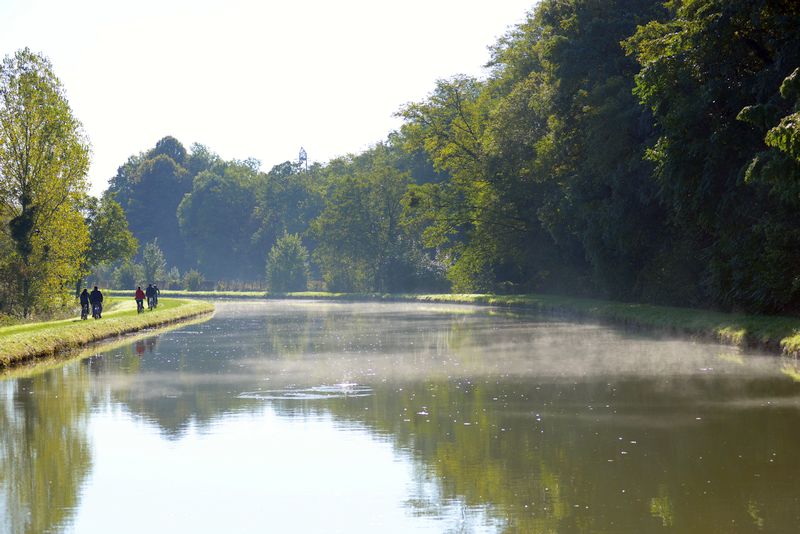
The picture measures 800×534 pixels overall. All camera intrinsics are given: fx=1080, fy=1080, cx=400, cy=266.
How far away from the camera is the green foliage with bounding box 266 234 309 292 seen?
12475 cm

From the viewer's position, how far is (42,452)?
1502cm

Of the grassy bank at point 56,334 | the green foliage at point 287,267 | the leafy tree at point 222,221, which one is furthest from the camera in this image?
the leafy tree at point 222,221

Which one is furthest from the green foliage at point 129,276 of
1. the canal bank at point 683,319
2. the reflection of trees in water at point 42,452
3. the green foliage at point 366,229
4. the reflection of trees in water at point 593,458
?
the reflection of trees in water at point 593,458

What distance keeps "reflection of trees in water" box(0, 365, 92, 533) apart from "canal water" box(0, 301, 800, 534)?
5 centimetres

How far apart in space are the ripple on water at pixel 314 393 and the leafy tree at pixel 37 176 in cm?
3020

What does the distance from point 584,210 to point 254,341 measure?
61.4ft

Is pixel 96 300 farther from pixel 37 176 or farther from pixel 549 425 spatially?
pixel 549 425

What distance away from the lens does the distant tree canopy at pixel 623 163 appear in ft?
104

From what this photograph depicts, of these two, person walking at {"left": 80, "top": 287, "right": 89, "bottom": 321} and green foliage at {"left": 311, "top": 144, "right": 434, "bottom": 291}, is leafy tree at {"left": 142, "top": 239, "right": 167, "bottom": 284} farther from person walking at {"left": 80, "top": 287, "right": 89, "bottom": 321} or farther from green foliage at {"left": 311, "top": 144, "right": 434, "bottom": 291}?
person walking at {"left": 80, "top": 287, "right": 89, "bottom": 321}

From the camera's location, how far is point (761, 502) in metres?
11.2

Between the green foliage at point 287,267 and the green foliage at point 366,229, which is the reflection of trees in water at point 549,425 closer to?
the green foliage at point 366,229

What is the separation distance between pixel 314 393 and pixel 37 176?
111ft

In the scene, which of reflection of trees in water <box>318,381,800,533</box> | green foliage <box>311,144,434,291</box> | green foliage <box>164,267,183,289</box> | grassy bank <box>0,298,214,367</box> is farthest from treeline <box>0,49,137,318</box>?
green foliage <box>164,267,183,289</box>

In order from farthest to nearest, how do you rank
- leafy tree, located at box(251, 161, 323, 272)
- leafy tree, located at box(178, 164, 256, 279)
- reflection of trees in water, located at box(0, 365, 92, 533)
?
leafy tree, located at box(178, 164, 256, 279) < leafy tree, located at box(251, 161, 323, 272) < reflection of trees in water, located at box(0, 365, 92, 533)
